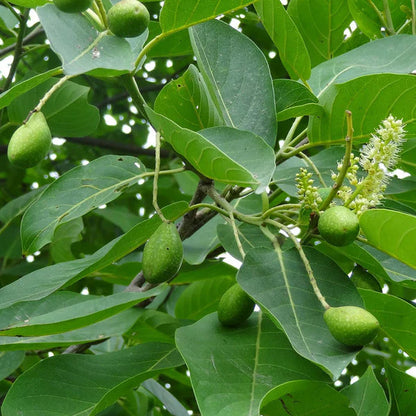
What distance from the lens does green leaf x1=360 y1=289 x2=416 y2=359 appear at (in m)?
1.22

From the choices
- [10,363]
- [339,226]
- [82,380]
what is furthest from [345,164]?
[10,363]

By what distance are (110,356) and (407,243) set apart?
647mm

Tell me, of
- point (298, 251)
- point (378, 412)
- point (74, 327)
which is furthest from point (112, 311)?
point (378, 412)

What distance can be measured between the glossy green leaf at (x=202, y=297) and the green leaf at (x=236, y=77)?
2.56 ft

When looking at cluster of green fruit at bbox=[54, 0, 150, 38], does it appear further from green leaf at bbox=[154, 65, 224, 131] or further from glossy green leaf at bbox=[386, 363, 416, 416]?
glossy green leaf at bbox=[386, 363, 416, 416]

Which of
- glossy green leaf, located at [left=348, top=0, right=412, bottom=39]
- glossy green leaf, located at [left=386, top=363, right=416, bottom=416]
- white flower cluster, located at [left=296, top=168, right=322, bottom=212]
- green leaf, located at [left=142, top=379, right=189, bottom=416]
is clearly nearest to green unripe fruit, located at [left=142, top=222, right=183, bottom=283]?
white flower cluster, located at [left=296, top=168, right=322, bottom=212]

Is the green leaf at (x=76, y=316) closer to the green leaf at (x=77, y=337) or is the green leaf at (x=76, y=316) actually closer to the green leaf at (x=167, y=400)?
the green leaf at (x=77, y=337)

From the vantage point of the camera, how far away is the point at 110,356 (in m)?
1.44

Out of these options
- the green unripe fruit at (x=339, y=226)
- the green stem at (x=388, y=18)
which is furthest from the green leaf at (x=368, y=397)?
the green stem at (x=388, y=18)

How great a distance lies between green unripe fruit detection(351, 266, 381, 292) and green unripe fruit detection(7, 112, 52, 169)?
64 cm

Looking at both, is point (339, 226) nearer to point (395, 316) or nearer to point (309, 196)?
point (309, 196)

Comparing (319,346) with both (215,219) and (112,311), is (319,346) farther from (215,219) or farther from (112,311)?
(215,219)

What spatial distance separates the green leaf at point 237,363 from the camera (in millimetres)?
1082

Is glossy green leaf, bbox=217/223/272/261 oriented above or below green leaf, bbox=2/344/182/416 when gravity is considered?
above
